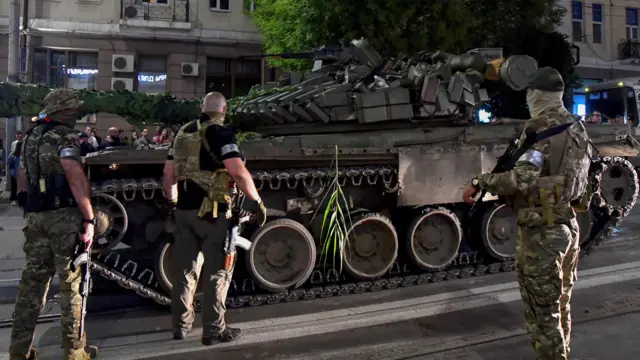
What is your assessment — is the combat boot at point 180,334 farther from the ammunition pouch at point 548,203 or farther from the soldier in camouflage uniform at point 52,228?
the ammunition pouch at point 548,203

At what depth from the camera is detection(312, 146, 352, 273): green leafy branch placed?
6402 mm

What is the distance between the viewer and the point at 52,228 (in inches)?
163

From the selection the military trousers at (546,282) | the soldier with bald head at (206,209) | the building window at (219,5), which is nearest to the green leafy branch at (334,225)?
the soldier with bald head at (206,209)

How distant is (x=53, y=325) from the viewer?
5.29 m

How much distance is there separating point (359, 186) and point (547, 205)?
126 inches

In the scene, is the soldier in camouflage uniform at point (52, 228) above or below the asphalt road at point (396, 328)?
above

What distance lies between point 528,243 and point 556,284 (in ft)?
1.08

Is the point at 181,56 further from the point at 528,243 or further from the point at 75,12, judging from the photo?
the point at 528,243

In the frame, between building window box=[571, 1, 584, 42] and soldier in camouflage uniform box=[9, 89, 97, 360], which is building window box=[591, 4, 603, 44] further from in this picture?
soldier in camouflage uniform box=[9, 89, 97, 360]

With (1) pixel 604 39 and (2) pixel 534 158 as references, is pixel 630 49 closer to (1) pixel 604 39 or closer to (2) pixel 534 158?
(1) pixel 604 39

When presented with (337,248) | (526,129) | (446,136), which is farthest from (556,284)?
(446,136)

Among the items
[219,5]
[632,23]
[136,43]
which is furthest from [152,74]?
[632,23]

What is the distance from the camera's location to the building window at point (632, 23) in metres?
26.3

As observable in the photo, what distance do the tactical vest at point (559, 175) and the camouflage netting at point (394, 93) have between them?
2945 millimetres
